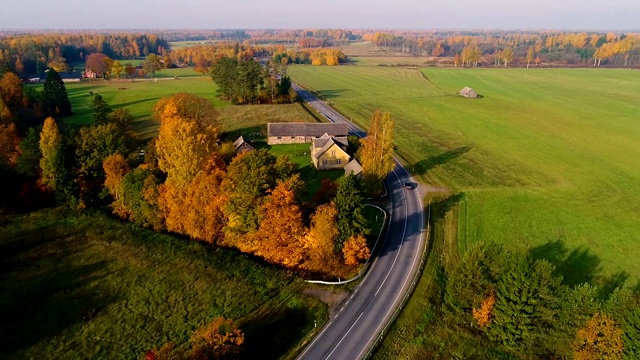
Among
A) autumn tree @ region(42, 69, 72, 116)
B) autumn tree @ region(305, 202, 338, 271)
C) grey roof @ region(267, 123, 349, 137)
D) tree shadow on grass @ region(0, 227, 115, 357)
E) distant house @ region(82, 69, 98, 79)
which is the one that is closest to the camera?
tree shadow on grass @ region(0, 227, 115, 357)

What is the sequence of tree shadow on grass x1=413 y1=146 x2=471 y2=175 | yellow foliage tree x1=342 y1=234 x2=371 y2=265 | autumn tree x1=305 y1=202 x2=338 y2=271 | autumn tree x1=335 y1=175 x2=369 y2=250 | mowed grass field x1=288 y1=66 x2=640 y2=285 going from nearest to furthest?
yellow foliage tree x1=342 y1=234 x2=371 y2=265 < autumn tree x1=305 y1=202 x2=338 y2=271 < autumn tree x1=335 y1=175 x2=369 y2=250 < mowed grass field x1=288 y1=66 x2=640 y2=285 < tree shadow on grass x1=413 y1=146 x2=471 y2=175

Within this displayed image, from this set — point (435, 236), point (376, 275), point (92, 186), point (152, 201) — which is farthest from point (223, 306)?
point (92, 186)

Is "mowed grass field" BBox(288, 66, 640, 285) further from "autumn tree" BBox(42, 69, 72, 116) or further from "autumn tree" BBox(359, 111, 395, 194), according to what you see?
"autumn tree" BBox(42, 69, 72, 116)

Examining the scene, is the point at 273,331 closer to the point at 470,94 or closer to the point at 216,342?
the point at 216,342

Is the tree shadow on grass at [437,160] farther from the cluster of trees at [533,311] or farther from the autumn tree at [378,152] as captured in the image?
the cluster of trees at [533,311]

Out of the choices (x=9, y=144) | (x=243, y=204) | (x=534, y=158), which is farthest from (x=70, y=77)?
(x=534, y=158)

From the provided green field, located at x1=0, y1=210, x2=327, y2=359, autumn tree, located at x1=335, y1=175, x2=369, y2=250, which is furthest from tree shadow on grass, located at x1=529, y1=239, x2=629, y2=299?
green field, located at x1=0, y1=210, x2=327, y2=359
